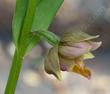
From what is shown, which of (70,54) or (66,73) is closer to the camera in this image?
(70,54)

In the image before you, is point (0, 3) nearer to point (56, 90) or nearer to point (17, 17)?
point (56, 90)

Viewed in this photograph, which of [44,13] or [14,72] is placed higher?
[44,13]

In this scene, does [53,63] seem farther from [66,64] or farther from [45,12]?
[45,12]

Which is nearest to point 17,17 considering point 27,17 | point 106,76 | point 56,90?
point 27,17

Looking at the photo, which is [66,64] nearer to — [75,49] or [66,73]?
[75,49]

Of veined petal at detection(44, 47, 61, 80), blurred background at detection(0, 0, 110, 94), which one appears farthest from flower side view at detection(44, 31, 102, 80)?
blurred background at detection(0, 0, 110, 94)

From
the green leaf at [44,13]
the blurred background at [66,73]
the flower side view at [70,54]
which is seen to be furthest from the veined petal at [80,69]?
the blurred background at [66,73]

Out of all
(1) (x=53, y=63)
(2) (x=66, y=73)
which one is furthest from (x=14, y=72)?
(2) (x=66, y=73)

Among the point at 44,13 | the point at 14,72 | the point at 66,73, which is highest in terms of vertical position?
the point at 66,73
